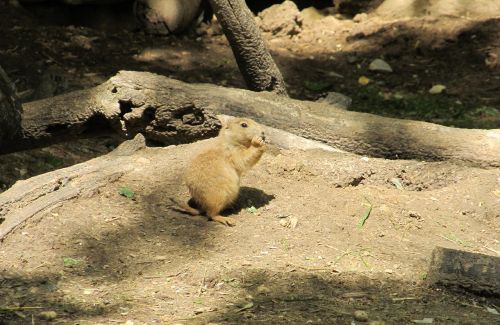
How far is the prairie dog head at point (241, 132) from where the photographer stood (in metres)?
4.89

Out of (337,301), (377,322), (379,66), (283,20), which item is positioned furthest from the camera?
(283,20)

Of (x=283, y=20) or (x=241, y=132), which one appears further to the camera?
(x=283, y=20)

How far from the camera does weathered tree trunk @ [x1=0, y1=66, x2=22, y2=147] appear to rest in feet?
17.6

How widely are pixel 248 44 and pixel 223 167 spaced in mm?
2196

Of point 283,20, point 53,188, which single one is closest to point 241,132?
point 53,188

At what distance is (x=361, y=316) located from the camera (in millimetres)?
3543

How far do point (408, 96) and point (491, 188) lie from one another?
12.1 feet

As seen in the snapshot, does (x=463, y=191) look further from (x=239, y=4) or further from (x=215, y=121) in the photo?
(x=239, y=4)

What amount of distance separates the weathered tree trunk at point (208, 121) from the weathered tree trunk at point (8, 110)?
0.28 ft

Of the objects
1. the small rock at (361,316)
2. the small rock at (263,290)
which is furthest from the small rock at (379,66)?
the small rock at (361,316)

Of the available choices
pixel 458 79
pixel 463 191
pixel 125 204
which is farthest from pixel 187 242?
pixel 458 79

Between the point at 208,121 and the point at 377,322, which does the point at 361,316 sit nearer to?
the point at 377,322

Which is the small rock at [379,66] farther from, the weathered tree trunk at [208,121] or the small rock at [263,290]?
the small rock at [263,290]

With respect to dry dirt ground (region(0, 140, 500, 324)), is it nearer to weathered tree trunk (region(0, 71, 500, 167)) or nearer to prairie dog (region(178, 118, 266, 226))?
prairie dog (region(178, 118, 266, 226))
